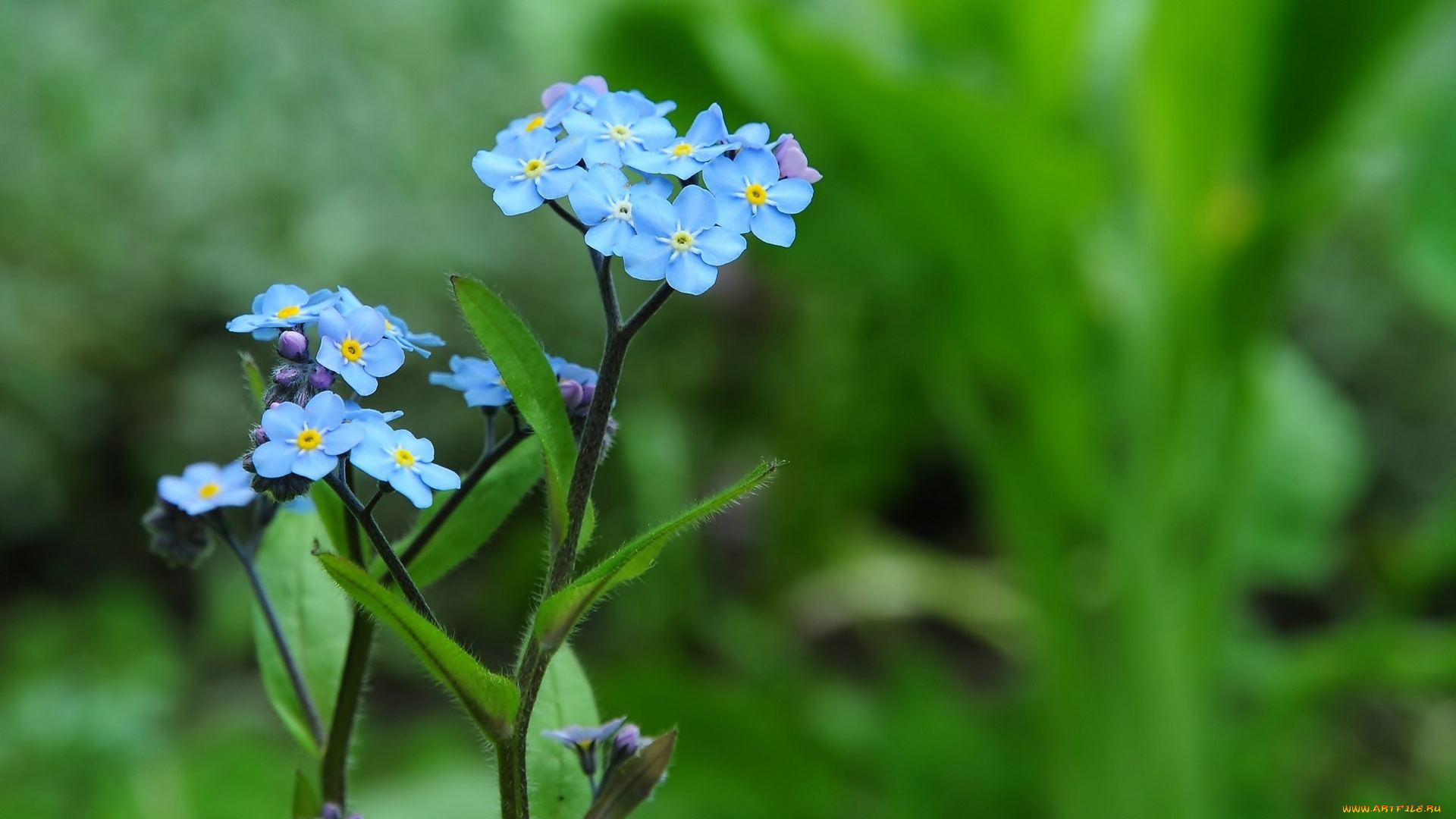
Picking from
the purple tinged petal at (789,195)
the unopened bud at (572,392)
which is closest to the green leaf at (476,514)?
the unopened bud at (572,392)

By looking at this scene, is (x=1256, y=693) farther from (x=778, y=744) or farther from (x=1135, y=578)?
(x=778, y=744)

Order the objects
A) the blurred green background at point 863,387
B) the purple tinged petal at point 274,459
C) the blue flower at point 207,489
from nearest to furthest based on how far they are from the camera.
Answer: the purple tinged petal at point 274,459, the blue flower at point 207,489, the blurred green background at point 863,387

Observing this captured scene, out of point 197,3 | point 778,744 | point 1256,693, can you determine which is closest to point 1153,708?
point 778,744

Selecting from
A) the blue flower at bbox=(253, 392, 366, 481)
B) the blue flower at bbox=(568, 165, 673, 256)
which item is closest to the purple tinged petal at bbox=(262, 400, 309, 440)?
the blue flower at bbox=(253, 392, 366, 481)

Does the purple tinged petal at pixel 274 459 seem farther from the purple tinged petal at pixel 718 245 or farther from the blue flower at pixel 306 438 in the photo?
the purple tinged petal at pixel 718 245

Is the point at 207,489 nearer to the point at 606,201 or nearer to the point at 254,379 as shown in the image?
the point at 254,379

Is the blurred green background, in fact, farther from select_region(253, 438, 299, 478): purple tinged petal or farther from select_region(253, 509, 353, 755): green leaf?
select_region(253, 438, 299, 478): purple tinged petal
